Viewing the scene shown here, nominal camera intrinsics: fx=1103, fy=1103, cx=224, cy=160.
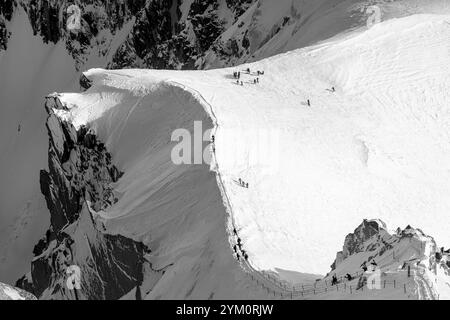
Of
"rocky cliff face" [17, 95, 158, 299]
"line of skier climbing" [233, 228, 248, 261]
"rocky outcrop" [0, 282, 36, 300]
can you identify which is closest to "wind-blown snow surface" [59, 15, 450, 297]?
"line of skier climbing" [233, 228, 248, 261]

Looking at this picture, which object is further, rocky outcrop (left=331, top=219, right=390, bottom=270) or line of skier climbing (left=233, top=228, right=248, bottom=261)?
line of skier climbing (left=233, top=228, right=248, bottom=261)

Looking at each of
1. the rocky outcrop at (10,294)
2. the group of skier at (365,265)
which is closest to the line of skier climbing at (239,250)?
the group of skier at (365,265)

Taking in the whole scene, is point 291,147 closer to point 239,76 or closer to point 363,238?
point 239,76

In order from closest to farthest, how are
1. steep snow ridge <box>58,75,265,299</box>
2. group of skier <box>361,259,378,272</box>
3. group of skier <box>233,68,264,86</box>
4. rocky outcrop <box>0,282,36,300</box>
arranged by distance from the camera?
rocky outcrop <box>0,282,36,300</box> < group of skier <box>361,259,378,272</box> < steep snow ridge <box>58,75,265,299</box> < group of skier <box>233,68,264,86</box>

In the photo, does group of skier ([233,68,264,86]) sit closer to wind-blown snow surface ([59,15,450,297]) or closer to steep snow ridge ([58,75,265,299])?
wind-blown snow surface ([59,15,450,297])

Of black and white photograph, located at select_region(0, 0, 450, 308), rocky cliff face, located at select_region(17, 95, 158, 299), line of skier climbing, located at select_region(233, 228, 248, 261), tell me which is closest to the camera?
black and white photograph, located at select_region(0, 0, 450, 308)

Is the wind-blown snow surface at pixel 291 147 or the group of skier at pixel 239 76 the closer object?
the wind-blown snow surface at pixel 291 147

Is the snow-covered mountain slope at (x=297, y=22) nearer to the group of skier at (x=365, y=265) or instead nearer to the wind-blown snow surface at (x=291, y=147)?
the wind-blown snow surface at (x=291, y=147)

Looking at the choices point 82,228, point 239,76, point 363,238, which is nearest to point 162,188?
Answer: point 82,228
